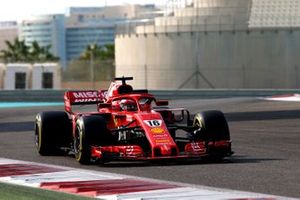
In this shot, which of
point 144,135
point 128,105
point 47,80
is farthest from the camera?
point 47,80

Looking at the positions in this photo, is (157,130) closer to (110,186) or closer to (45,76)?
(110,186)

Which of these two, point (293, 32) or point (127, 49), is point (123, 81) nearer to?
point (293, 32)

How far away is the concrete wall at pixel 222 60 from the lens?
2136 inches

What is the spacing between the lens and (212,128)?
1588 centimetres

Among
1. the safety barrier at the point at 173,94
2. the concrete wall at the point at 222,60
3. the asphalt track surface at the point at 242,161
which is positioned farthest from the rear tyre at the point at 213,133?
the concrete wall at the point at 222,60

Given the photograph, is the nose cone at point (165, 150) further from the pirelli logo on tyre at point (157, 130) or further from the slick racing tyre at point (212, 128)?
the slick racing tyre at point (212, 128)

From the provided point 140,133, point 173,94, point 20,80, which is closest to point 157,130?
point 140,133

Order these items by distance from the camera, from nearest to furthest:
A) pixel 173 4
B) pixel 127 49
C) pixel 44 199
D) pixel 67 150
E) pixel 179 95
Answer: pixel 44 199 → pixel 67 150 → pixel 179 95 → pixel 127 49 → pixel 173 4

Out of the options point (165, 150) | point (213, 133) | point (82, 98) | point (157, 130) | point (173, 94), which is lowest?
point (173, 94)

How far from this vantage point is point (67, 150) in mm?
17312

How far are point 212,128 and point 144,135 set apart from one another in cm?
110

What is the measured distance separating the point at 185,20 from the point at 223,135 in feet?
143

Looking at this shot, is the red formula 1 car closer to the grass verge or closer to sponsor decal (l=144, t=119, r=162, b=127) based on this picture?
sponsor decal (l=144, t=119, r=162, b=127)

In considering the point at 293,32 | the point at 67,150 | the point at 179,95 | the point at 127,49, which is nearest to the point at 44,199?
the point at 67,150
